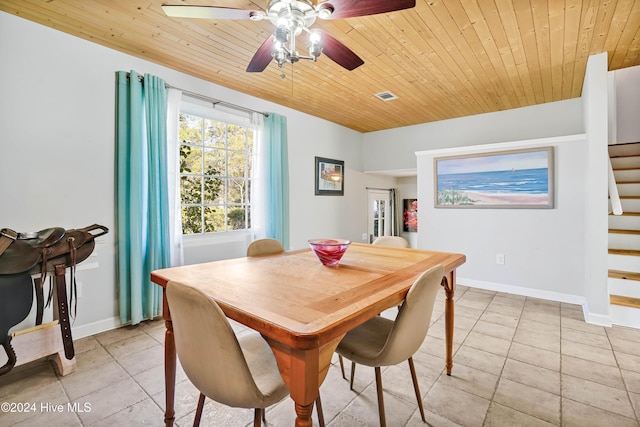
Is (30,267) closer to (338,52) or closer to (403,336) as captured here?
(403,336)

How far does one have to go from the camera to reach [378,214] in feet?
20.4

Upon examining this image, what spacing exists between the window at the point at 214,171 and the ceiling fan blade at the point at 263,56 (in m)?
1.40

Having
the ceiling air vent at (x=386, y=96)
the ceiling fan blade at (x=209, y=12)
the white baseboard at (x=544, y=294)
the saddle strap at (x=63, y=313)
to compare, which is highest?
the ceiling air vent at (x=386, y=96)

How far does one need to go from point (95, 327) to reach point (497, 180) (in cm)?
464

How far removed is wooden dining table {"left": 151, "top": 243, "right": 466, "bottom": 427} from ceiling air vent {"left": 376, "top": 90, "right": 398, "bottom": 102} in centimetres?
235

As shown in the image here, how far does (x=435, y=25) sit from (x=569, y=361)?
2685 mm

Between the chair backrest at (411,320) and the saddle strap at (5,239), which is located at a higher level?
the saddle strap at (5,239)

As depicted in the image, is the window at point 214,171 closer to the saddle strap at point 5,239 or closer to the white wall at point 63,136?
the white wall at point 63,136

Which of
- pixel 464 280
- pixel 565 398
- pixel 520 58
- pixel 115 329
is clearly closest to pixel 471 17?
pixel 520 58

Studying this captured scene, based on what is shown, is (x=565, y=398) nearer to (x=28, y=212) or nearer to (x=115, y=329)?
(x=115, y=329)

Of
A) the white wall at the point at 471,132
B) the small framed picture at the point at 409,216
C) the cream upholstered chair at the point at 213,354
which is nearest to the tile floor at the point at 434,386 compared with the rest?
the cream upholstered chair at the point at 213,354

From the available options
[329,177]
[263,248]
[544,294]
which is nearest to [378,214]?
[329,177]

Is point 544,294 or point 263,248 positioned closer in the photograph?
point 263,248

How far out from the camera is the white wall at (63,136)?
2.14 metres
